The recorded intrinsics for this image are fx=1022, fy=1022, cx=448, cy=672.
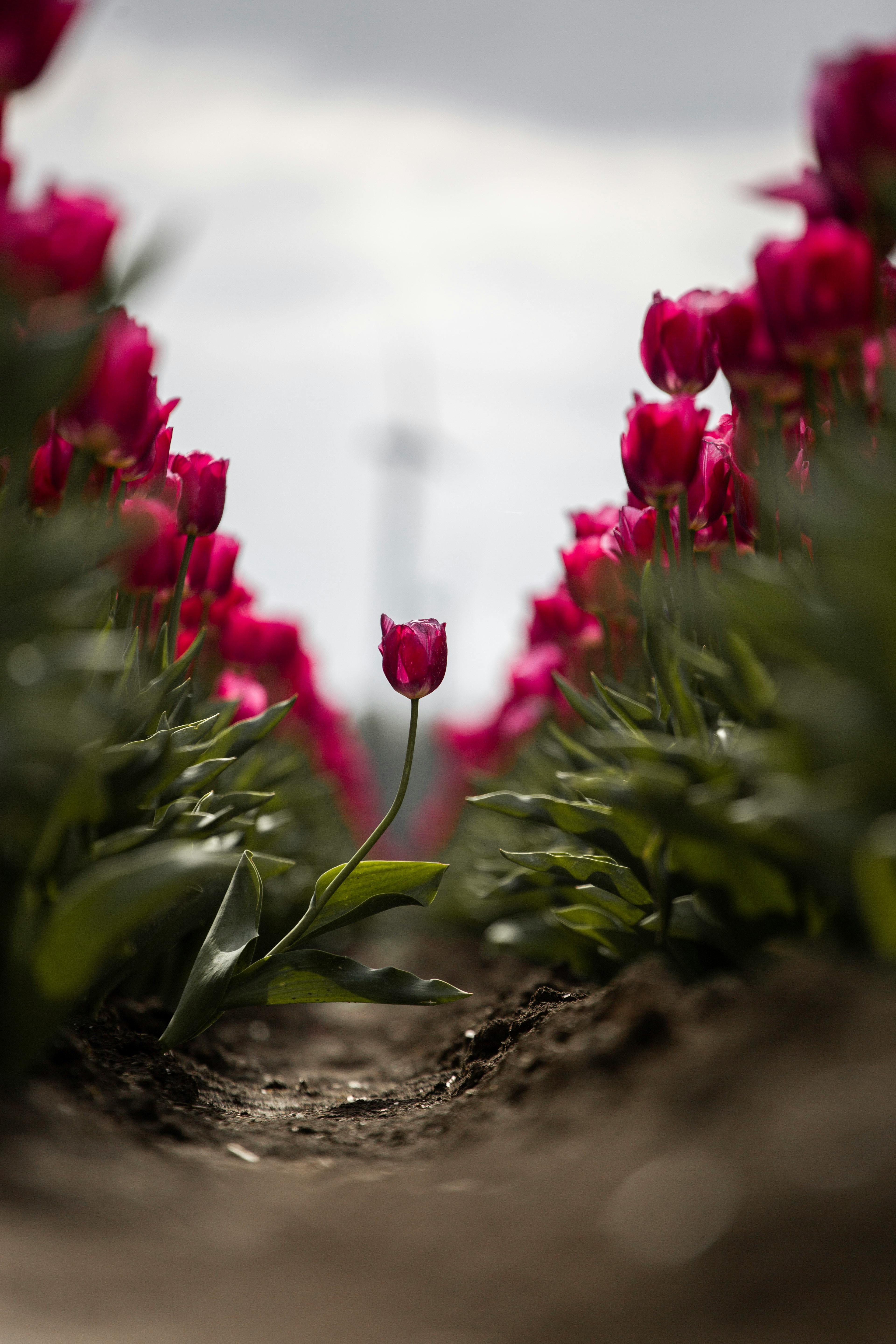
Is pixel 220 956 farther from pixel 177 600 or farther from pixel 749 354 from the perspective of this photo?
pixel 749 354

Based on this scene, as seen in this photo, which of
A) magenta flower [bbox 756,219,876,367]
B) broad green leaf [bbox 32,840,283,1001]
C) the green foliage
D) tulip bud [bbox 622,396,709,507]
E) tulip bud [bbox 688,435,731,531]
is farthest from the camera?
tulip bud [bbox 688,435,731,531]

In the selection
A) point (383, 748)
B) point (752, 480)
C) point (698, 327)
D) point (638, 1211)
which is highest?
point (383, 748)

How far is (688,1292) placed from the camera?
3.63 feet

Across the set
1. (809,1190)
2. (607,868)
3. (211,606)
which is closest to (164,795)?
(607,868)

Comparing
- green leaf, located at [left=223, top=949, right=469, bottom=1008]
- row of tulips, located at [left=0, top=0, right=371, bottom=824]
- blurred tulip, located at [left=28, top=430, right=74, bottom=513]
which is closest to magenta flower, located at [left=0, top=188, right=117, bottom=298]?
row of tulips, located at [left=0, top=0, right=371, bottom=824]

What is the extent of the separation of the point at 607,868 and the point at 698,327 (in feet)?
3.98

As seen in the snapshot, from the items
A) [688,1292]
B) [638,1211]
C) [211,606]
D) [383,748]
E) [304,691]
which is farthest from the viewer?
[383,748]

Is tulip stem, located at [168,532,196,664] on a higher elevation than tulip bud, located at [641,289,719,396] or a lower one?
lower

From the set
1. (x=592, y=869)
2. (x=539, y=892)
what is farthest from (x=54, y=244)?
(x=539, y=892)

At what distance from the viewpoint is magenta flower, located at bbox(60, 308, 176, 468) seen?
5.93 feet

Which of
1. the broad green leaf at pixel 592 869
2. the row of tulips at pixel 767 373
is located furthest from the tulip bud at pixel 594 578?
the broad green leaf at pixel 592 869

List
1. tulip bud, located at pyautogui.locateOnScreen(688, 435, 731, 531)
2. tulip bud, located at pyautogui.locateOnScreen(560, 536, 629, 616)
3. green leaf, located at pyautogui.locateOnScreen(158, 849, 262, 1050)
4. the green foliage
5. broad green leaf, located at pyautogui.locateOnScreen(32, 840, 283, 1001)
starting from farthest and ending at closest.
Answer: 1. tulip bud, located at pyautogui.locateOnScreen(560, 536, 629, 616)
2. tulip bud, located at pyautogui.locateOnScreen(688, 435, 731, 531)
3. green leaf, located at pyautogui.locateOnScreen(158, 849, 262, 1050)
4. broad green leaf, located at pyautogui.locateOnScreen(32, 840, 283, 1001)
5. the green foliage

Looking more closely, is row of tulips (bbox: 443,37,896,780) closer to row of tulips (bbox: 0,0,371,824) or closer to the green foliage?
the green foliage

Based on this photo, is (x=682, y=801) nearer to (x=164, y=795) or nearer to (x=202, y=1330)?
(x=202, y=1330)
